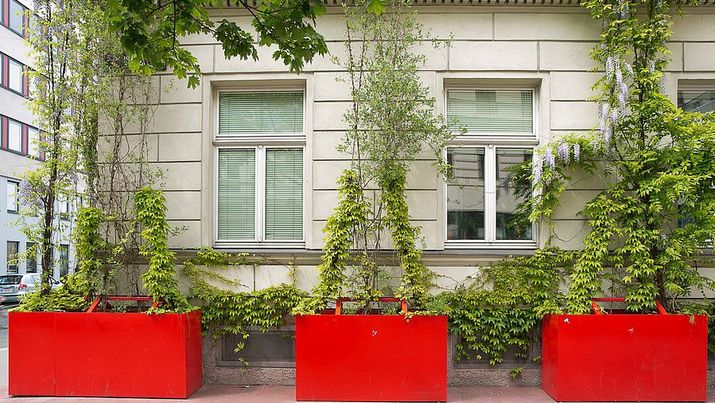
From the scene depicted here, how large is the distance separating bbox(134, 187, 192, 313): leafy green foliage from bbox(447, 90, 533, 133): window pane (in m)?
4.54

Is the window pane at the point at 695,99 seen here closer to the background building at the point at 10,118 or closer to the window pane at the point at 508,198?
the window pane at the point at 508,198

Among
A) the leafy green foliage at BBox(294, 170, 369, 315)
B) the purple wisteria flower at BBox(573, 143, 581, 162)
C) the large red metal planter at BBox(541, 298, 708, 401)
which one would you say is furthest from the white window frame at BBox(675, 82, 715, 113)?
the leafy green foliage at BBox(294, 170, 369, 315)

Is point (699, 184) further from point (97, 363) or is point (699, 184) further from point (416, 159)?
point (97, 363)

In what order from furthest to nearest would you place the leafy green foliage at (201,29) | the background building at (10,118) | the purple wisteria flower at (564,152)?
the background building at (10,118) → the purple wisteria flower at (564,152) → the leafy green foliage at (201,29)

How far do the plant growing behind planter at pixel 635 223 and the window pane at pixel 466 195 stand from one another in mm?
782

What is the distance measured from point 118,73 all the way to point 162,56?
1.86 metres

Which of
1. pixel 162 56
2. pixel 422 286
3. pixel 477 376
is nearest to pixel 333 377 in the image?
pixel 422 286

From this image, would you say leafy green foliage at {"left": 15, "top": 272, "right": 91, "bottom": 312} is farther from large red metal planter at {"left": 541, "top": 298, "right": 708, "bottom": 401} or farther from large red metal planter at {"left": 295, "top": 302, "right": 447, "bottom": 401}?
large red metal planter at {"left": 541, "top": 298, "right": 708, "bottom": 401}

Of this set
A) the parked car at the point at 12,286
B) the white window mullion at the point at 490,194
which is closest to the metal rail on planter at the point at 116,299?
the white window mullion at the point at 490,194

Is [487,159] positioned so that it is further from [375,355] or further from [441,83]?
[375,355]

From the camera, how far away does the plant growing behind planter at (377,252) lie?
773 centimetres

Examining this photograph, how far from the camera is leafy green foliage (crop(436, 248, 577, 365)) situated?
8.59 metres

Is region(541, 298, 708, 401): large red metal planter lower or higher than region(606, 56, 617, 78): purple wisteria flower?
lower

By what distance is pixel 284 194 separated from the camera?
947 cm
